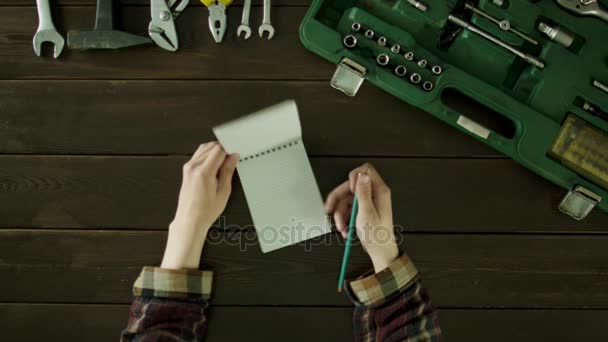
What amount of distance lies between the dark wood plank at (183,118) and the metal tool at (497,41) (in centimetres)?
18

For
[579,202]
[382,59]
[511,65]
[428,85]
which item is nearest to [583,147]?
[579,202]

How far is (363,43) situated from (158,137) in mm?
458

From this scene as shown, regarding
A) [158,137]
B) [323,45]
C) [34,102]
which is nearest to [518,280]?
[323,45]

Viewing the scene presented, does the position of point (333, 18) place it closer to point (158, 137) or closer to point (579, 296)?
point (158, 137)

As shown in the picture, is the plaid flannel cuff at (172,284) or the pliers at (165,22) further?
the pliers at (165,22)

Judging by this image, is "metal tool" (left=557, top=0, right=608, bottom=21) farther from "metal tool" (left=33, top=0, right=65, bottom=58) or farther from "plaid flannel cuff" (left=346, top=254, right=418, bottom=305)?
"metal tool" (left=33, top=0, right=65, bottom=58)

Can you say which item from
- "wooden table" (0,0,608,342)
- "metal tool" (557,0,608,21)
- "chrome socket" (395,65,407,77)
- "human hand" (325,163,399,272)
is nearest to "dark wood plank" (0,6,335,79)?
"wooden table" (0,0,608,342)

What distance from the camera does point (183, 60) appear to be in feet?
2.87

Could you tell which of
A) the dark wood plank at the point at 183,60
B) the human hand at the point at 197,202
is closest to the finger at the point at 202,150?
the human hand at the point at 197,202

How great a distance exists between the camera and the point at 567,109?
827 millimetres

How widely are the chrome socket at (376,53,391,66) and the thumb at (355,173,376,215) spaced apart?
0.77ft

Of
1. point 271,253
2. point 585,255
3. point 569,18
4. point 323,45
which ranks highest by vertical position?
point 569,18

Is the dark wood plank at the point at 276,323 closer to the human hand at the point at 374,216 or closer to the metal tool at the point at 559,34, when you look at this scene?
the human hand at the point at 374,216

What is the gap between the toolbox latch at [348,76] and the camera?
2.72 feet
